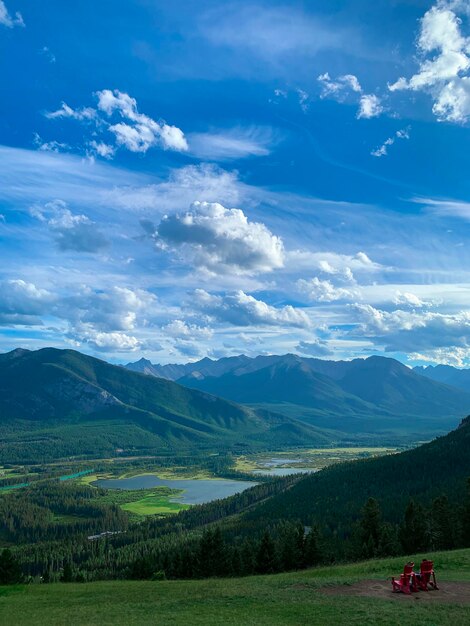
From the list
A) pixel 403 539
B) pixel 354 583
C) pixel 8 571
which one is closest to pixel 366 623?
pixel 354 583

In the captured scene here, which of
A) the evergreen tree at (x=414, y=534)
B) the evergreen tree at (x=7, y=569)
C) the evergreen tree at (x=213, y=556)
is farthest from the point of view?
A: the evergreen tree at (x=414, y=534)

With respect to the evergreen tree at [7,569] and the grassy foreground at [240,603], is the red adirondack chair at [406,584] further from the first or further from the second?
the evergreen tree at [7,569]

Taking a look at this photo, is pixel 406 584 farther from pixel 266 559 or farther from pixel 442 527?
pixel 442 527

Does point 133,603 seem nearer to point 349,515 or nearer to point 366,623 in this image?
point 366,623

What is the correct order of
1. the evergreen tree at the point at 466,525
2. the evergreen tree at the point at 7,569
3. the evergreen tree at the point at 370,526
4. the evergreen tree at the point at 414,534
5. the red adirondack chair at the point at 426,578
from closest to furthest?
the red adirondack chair at the point at 426,578
the evergreen tree at the point at 7,569
the evergreen tree at the point at 466,525
the evergreen tree at the point at 414,534
the evergreen tree at the point at 370,526

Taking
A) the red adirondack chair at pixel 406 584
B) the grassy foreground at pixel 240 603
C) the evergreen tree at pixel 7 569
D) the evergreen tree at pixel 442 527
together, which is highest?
the red adirondack chair at pixel 406 584

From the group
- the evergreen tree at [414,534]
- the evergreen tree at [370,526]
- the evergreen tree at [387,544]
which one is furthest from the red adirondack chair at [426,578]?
the evergreen tree at [414,534]

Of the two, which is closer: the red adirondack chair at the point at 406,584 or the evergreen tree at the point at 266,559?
the red adirondack chair at the point at 406,584

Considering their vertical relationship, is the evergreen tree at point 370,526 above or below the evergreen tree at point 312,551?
above
